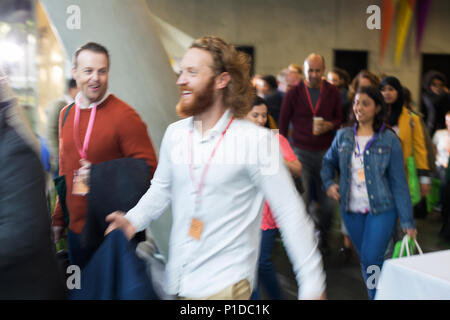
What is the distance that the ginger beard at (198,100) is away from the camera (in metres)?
1.78

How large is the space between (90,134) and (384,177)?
180 cm

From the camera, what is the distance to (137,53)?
Answer: 13.3ft

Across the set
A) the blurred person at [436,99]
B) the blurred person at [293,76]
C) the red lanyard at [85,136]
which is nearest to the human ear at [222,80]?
the red lanyard at [85,136]

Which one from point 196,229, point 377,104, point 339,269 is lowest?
point 339,269

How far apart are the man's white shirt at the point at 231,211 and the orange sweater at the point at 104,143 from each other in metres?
0.79

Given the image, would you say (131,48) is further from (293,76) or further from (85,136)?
(293,76)

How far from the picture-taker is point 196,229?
67.6 inches

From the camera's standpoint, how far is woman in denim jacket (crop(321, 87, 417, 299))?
3.23m

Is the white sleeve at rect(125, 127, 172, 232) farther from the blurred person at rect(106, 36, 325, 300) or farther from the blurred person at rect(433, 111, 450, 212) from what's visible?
the blurred person at rect(433, 111, 450, 212)

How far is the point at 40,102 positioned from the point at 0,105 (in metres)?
9.68

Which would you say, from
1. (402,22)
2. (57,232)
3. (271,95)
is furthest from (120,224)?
(402,22)

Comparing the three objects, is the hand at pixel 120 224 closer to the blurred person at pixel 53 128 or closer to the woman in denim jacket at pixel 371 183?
the woman in denim jacket at pixel 371 183

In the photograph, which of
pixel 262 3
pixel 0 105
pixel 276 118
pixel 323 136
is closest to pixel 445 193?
pixel 323 136

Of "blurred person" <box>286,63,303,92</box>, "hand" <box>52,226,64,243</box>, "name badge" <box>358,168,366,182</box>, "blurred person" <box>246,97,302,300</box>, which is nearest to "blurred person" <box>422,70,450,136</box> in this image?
"blurred person" <box>286,63,303,92</box>
